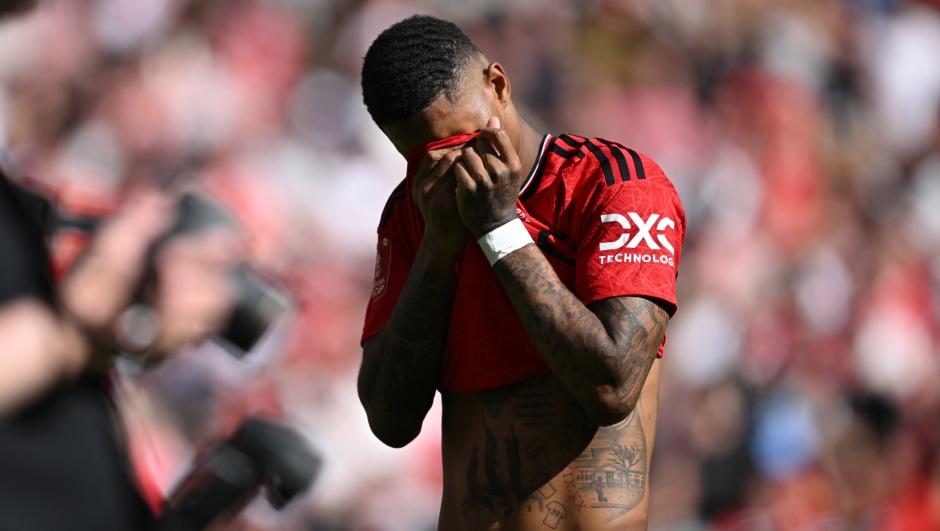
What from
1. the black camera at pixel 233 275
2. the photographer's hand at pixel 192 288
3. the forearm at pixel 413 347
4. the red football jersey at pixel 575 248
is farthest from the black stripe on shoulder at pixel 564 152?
the photographer's hand at pixel 192 288

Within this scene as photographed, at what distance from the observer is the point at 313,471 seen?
1.75 meters

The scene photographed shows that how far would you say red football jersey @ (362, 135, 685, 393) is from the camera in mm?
1937

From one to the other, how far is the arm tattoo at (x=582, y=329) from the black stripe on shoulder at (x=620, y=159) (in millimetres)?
264

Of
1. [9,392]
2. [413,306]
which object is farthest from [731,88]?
[9,392]

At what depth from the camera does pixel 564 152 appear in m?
2.17

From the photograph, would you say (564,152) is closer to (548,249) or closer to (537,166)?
(537,166)

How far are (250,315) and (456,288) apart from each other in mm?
Result: 728

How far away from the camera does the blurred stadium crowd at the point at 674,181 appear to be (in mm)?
3725

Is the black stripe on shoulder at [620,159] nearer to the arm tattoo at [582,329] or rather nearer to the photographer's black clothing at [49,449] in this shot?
the arm tattoo at [582,329]

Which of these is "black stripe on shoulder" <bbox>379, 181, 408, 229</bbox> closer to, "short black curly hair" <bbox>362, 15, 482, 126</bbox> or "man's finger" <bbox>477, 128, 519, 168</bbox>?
"short black curly hair" <bbox>362, 15, 482, 126</bbox>

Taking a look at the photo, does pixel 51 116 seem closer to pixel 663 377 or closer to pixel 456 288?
pixel 456 288

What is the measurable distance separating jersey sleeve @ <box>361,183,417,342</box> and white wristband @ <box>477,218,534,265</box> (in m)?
0.35

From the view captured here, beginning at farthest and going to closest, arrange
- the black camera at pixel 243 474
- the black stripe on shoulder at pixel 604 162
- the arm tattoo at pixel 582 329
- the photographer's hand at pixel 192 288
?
the black stripe on shoulder at pixel 604 162, the arm tattoo at pixel 582 329, the black camera at pixel 243 474, the photographer's hand at pixel 192 288

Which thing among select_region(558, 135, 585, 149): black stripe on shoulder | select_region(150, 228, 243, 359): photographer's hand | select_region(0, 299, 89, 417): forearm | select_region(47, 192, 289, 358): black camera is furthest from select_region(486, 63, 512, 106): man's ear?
select_region(0, 299, 89, 417): forearm
